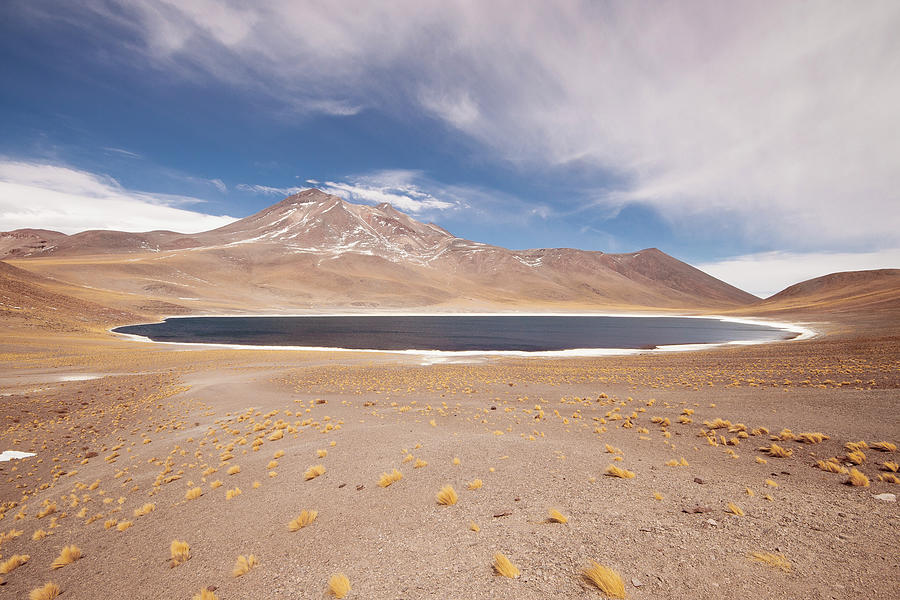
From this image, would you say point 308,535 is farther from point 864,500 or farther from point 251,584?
point 864,500

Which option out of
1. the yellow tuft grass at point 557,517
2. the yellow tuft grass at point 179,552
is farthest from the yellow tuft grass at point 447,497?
the yellow tuft grass at point 179,552

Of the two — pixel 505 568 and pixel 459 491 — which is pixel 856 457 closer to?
pixel 459 491

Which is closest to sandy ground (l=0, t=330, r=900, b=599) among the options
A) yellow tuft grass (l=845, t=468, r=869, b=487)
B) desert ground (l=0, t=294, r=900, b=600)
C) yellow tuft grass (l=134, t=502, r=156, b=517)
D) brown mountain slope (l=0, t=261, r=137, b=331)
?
desert ground (l=0, t=294, r=900, b=600)

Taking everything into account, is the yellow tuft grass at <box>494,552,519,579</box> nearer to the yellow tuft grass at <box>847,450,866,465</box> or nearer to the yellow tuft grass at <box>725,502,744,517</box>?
the yellow tuft grass at <box>725,502,744,517</box>

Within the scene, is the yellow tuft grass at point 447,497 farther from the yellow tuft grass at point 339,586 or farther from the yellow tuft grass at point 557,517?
the yellow tuft grass at point 339,586

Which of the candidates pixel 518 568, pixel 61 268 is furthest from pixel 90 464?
pixel 61 268

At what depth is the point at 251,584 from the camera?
569 centimetres

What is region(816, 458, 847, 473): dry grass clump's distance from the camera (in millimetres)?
7766

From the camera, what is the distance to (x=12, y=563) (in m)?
7.20

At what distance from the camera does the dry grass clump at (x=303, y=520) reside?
7.11 metres

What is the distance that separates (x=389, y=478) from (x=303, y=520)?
78.3 inches

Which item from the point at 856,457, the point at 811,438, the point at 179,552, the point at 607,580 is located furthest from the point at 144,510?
the point at 811,438

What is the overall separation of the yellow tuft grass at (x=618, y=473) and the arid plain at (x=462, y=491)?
0.05 meters

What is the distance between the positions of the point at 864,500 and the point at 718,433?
532 centimetres
